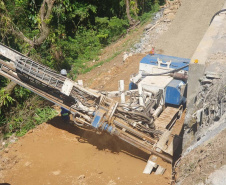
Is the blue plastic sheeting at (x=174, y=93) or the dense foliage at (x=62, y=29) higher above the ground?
the blue plastic sheeting at (x=174, y=93)

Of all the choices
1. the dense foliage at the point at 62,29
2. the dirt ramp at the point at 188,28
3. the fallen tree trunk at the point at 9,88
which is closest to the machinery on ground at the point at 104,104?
the fallen tree trunk at the point at 9,88

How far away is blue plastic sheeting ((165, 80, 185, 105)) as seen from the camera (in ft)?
32.6

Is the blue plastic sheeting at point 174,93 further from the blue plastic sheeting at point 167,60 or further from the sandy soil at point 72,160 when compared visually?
the sandy soil at point 72,160

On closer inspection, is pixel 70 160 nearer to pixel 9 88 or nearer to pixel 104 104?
pixel 104 104

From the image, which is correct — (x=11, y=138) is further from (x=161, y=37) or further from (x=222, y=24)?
(x=161, y=37)

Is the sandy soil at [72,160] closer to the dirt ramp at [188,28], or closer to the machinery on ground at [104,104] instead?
the machinery on ground at [104,104]

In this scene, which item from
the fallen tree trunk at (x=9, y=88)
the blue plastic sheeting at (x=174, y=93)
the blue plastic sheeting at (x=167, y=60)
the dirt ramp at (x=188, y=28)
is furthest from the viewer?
the dirt ramp at (x=188, y=28)

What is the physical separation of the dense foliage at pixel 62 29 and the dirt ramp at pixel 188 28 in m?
2.95

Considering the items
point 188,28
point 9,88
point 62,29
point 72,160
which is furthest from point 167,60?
point 188,28

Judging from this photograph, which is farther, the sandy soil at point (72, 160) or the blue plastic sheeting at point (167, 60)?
the blue plastic sheeting at point (167, 60)

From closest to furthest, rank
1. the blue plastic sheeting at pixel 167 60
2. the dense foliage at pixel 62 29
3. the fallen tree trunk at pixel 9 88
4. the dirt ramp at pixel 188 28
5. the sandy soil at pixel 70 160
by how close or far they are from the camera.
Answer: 1. the sandy soil at pixel 70 160
2. the blue plastic sheeting at pixel 167 60
3. the fallen tree trunk at pixel 9 88
4. the dense foliage at pixel 62 29
5. the dirt ramp at pixel 188 28

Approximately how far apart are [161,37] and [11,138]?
11.2m

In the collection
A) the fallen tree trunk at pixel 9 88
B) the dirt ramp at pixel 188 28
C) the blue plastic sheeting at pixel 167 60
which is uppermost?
the blue plastic sheeting at pixel 167 60

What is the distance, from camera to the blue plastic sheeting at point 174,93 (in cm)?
993
